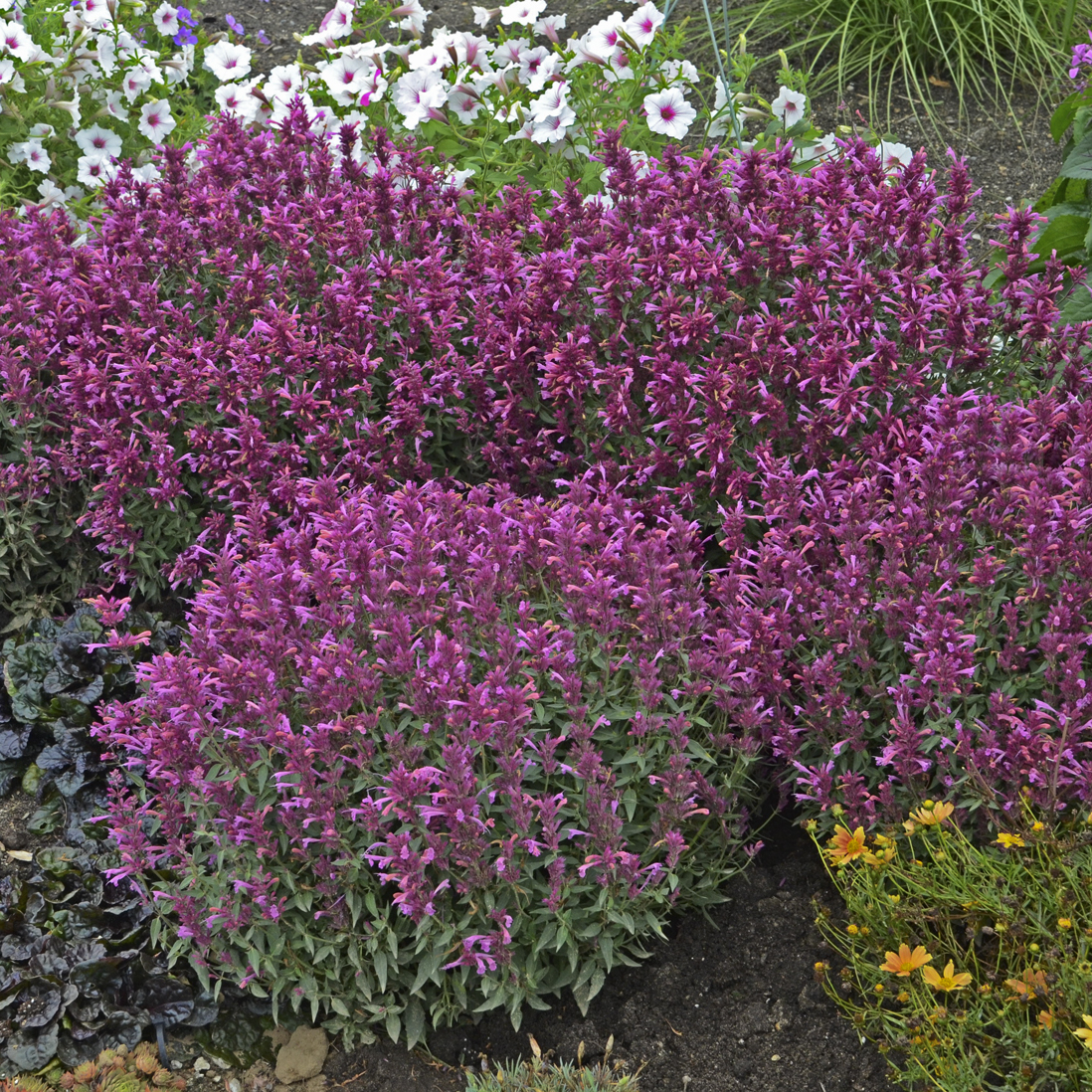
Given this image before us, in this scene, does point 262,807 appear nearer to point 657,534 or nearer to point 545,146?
point 657,534

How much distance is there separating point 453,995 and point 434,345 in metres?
1.72

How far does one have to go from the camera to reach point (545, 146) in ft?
15.1

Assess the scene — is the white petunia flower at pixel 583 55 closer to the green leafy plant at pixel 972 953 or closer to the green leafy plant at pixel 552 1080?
the green leafy plant at pixel 972 953

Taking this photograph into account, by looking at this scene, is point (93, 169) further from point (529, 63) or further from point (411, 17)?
point (529, 63)

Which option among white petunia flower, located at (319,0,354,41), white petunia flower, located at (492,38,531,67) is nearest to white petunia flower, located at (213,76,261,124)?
white petunia flower, located at (319,0,354,41)

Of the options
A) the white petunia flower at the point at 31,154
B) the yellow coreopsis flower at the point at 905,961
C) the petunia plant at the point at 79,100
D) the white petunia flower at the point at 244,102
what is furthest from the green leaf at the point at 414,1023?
the white petunia flower at the point at 31,154

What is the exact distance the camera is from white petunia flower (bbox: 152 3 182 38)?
19.2 ft

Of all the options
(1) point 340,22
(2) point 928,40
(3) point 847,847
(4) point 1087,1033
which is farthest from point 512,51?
(4) point 1087,1033

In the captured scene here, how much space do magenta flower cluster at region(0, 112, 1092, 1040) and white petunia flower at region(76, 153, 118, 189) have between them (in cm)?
127

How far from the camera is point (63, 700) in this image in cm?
Result: 347

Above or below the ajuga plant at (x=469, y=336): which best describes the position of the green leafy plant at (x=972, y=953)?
below

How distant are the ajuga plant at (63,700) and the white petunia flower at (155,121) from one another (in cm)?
260

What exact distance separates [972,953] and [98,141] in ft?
15.5

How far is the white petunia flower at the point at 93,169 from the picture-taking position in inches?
201
